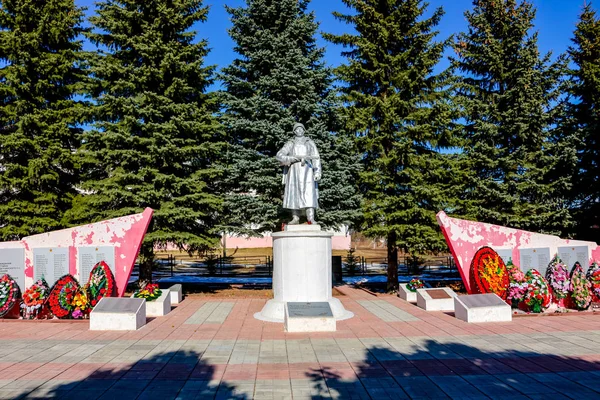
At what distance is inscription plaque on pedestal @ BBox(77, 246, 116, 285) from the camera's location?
35.0 feet

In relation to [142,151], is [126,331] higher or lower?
lower

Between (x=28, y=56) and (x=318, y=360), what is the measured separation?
44.9 feet

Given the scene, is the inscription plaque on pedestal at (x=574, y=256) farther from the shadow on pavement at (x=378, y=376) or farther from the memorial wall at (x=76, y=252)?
the memorial wall at (x=76, y=252)

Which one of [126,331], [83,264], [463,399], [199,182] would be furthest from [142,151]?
[463,399]

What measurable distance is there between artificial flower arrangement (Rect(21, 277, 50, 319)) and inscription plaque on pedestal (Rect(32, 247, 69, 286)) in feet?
1.13

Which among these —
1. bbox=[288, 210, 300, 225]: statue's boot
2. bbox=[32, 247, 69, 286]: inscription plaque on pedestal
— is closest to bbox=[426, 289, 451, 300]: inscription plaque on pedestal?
bbox=[288, 210, 300, 225]: statue's boot

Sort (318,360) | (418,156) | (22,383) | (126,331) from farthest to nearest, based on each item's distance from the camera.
→ (418,156) → (126,331) → (318,360) → (22,383)

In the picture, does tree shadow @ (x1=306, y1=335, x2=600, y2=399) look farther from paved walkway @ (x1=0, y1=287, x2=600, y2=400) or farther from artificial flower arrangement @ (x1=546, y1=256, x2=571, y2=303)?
artificial flower arrangement @ (x1=546, y1=256, x2=571, y2=303)

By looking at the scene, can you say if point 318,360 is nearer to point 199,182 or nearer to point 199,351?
point 199,351

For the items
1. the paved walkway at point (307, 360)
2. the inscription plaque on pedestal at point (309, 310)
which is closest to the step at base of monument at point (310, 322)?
the inscription plaque on pedestal at point (309, 310)

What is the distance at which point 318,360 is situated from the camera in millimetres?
6375

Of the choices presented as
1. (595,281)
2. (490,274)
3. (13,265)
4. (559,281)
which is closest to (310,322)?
(490,274)

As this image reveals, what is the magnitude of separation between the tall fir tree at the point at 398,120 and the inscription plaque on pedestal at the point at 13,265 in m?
10.3

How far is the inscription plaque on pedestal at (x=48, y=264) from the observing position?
10.4 m
